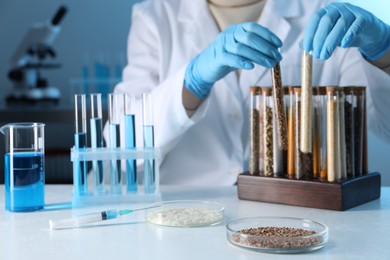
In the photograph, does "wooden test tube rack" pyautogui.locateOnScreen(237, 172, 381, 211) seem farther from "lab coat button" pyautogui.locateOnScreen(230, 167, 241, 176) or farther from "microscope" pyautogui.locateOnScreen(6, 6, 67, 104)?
"microscope" pyautogui.locateOnScreen(6, 6, 67, 104)

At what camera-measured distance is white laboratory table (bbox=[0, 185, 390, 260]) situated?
1177 millimetres

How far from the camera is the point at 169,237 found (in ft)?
4.23

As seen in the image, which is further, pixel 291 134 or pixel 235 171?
pixel 235 171

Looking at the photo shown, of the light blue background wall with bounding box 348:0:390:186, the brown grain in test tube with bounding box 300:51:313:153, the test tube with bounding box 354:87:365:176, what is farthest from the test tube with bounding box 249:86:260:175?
the light blue background wall with bounding box 348:0:390:186

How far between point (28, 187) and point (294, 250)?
2.25 ft

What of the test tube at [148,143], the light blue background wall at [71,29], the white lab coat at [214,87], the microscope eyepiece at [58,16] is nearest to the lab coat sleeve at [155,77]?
the white lab coat at [214,87]

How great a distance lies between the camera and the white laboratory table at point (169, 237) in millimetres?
1177

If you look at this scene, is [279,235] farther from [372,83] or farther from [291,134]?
[372,83]

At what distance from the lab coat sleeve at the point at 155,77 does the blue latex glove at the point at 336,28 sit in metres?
0.50

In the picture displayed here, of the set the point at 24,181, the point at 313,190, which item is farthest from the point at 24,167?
the point at 313,190

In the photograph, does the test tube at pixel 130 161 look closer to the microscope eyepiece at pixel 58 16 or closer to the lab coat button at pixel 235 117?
the lab coat button at pixel 235 117

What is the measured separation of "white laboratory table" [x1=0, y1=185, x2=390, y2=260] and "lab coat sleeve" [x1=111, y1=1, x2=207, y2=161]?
45 cm

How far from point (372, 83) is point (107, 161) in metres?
0.86

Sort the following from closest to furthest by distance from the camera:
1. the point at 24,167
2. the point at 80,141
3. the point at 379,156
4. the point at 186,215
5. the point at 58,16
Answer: the point at 186,215
the point at 24,167
the point at 80,141
the point at 379,156
the point at 58,16
